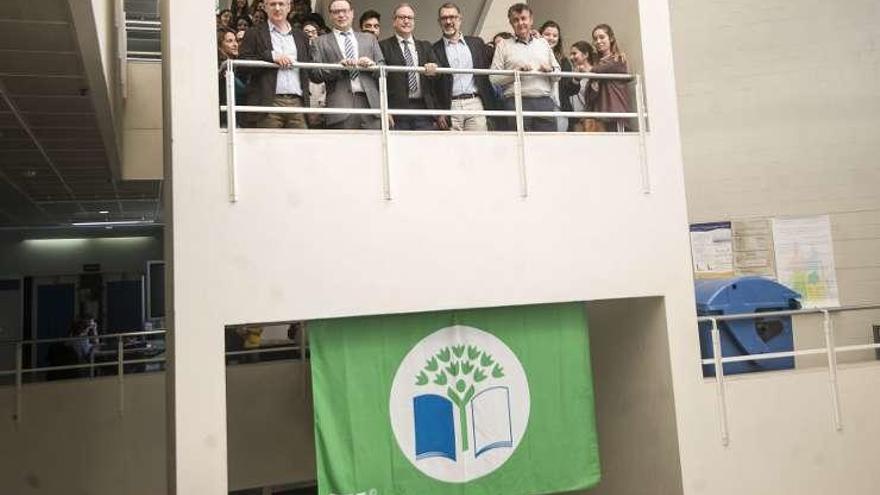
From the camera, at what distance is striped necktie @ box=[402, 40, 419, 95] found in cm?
512

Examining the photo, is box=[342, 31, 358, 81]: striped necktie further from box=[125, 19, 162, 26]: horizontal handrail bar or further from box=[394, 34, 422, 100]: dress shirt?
box=[125, 19, 162, 26]: horizontal handrail bar

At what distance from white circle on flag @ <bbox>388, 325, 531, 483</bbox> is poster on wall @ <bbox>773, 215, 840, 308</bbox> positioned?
4.52m

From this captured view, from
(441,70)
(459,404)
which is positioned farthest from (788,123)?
(459,404)

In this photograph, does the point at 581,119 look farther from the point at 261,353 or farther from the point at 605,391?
the point at 261,353

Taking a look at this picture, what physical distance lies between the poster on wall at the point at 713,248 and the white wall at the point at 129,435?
493 cm

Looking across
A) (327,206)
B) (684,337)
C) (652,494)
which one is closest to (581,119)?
(684,337)

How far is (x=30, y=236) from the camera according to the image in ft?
46.1

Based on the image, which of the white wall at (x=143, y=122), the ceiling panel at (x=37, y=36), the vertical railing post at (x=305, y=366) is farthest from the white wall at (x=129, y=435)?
the ceiling panel at (x=37, y=36)

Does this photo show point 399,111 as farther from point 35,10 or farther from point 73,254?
point 73,254

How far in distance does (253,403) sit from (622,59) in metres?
5.10

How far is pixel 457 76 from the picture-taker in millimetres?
5215

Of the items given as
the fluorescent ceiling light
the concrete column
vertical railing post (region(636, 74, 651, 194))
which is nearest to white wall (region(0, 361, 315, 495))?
the concrete column

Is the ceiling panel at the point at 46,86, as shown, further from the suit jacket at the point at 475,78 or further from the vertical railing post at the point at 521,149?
the vertical railing post at the point at 521,149

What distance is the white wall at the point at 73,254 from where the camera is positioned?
14008 millimetres
